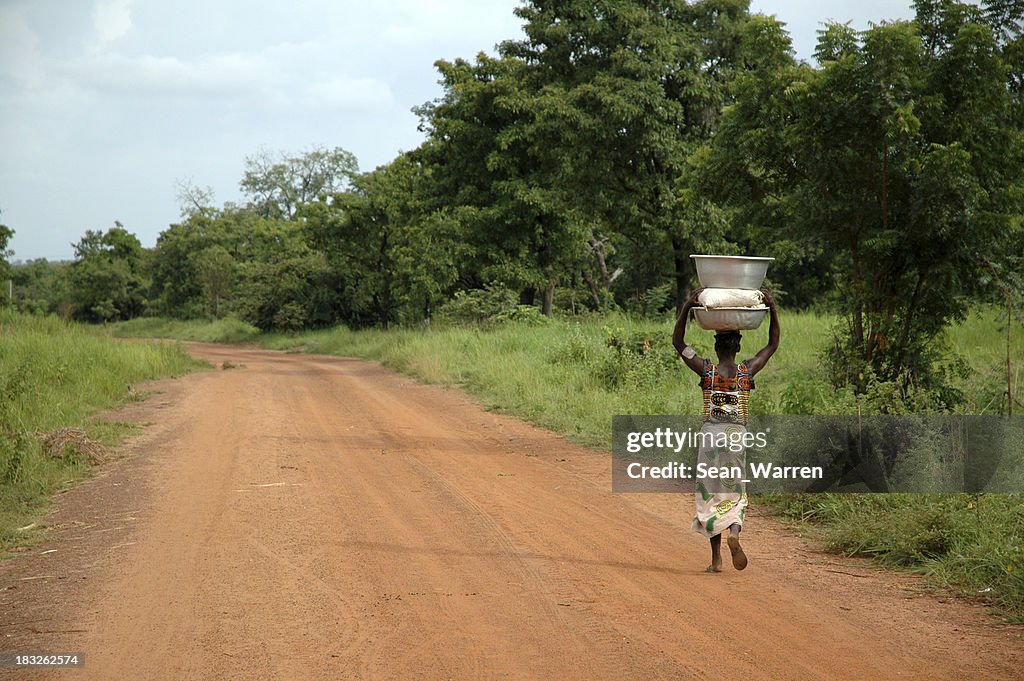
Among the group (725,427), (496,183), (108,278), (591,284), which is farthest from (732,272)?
(108,278)

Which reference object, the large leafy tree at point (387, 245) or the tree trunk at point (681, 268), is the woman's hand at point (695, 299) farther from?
the large leafy tree at point (387, 245)

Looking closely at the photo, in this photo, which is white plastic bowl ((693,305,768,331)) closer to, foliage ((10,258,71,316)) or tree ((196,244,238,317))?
tree ((196,244,238,317))

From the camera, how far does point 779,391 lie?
12.2 metres

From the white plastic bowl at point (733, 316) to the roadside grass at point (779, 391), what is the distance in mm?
2148

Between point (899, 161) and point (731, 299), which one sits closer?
point (731, 299)

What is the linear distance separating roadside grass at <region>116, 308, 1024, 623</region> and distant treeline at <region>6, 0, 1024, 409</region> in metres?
1.37

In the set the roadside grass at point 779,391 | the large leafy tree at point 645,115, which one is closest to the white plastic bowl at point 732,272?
the roadside grass at point 779,391

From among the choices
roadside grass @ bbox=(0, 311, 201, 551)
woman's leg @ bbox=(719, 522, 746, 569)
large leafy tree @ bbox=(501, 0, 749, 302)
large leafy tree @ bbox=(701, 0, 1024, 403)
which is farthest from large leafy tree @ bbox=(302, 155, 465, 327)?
Answer: woman's leg @ bbox=(719, 522, 746, 569)

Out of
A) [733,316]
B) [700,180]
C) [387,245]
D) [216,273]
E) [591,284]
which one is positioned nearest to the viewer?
[733,316]

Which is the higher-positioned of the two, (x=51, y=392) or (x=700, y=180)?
(x=700, y=180)

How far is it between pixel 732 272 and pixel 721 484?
1396 millimetres

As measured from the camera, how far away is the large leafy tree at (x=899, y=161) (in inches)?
377

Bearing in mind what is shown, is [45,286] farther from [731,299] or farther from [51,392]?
[731,299]

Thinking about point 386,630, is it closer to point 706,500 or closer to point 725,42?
point 706,500
